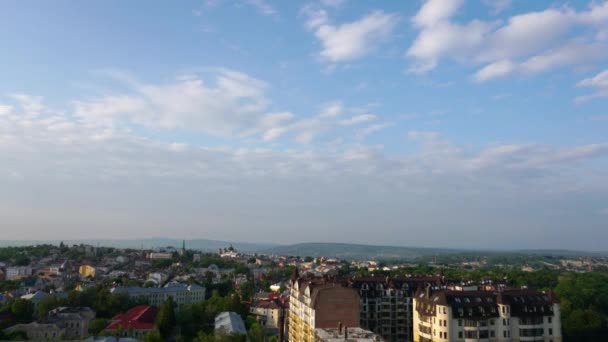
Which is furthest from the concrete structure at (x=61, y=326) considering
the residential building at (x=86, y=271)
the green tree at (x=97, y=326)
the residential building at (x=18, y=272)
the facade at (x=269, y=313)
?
the residential building at (x=18, y=272)

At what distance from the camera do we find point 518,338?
179 feet

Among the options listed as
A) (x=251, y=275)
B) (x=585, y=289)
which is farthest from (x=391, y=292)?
(x=251, y=275)

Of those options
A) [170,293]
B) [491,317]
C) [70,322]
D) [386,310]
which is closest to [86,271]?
[170,293]

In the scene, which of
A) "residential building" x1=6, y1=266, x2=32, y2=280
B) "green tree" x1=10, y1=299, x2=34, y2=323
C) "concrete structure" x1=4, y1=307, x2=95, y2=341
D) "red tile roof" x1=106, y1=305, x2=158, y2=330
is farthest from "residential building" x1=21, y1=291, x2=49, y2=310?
"residential building" x1=6, y1=266, x2=32, y2=280

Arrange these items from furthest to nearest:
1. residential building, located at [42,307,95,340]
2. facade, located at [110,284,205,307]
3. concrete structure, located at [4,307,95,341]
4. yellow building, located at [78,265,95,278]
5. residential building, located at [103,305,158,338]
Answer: yellow building, located at [78,265,95,278] → facade, located at [110,284,205,307] → residential building, located at [42,307,95,340] → concrete structure, located at [4,307,95,341] → residential building, located at [103,305,158,338]

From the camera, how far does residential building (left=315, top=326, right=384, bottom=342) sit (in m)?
43.4

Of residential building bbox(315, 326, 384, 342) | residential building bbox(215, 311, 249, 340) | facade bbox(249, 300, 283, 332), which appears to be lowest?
facade bbox(249, 300, 283, 332)

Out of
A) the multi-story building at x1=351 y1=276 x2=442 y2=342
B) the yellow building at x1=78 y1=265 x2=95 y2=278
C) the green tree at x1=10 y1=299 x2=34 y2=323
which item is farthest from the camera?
the yellow building at x1=78 y1=265 x2=95 y2=278

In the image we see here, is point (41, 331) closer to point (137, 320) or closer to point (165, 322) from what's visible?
point (137, 320)

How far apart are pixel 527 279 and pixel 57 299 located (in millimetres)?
101213

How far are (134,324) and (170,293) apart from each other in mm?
34929

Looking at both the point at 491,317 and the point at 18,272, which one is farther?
the point at 18,272

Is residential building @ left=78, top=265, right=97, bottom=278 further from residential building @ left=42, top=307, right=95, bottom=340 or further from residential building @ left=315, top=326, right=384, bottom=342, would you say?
residential building @ left=315, top=326, right=384, bottom=342

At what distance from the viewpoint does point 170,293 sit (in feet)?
344
